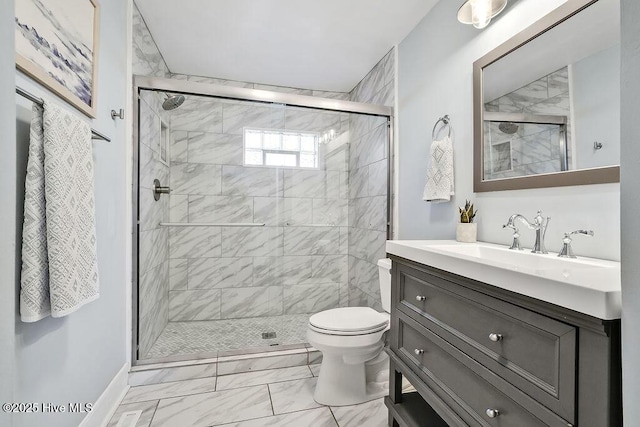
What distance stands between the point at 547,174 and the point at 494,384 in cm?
90

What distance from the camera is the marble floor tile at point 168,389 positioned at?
182 centimetres

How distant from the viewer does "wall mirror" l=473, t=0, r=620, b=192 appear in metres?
1.13

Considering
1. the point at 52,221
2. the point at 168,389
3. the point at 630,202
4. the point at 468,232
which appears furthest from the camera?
the point at 168,389

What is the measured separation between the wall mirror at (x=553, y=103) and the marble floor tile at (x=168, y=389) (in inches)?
79.0

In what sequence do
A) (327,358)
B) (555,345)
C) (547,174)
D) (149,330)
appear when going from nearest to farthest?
1. (555,345)
2. (547,174)
3. (327,358)
4. (149,330)

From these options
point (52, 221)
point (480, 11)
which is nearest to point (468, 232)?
point (480, 11)

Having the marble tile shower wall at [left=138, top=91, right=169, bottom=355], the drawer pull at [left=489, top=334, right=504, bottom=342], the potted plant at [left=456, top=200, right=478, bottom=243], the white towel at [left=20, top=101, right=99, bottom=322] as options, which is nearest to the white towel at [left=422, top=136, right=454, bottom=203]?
the potted plant at [left=456, top=200, right=478, bottom=243]

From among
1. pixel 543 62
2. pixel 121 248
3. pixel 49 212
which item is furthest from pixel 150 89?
pixel 543 62

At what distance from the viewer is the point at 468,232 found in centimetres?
165

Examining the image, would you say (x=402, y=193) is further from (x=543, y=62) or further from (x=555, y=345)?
(x=555, y=345)

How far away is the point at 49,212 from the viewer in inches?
40.3

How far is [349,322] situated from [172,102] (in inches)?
78.2

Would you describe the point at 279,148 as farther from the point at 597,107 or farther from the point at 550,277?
the point at 550,277

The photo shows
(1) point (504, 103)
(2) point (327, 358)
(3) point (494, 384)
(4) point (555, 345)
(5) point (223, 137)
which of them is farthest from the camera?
(5) point (223, 137)
